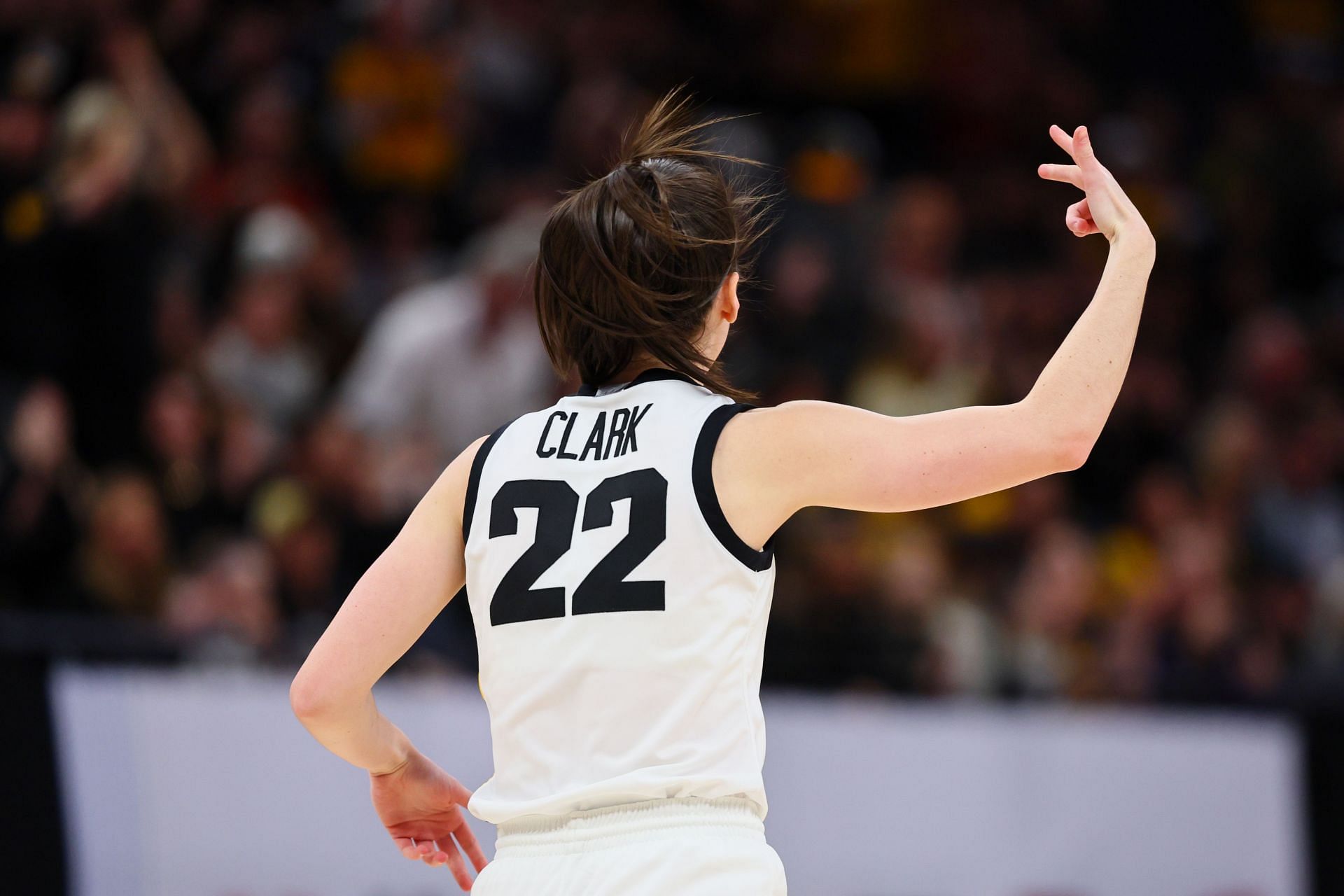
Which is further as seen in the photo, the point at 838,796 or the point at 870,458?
the point at 838,796

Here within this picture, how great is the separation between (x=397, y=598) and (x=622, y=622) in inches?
14.6

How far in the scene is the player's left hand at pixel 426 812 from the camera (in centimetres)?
276

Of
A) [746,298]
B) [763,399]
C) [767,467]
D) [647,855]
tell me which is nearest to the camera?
[647,855]

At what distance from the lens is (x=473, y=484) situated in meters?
2.58

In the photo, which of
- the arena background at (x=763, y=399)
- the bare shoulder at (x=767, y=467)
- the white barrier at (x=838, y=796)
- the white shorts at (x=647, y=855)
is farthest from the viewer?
the arena background at (x=763, y=399)

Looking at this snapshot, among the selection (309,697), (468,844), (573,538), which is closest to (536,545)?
(573,538)

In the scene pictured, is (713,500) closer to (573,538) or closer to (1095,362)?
→ (573,538)

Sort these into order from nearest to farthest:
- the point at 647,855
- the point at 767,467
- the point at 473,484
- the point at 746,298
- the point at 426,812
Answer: the point at 647,855 < the point at 767,467 < the point at 473,484 < the point at 426,812 < the point at 746,298

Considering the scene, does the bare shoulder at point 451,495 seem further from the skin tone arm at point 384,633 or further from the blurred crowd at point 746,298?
the blurred crowd at point 746,298

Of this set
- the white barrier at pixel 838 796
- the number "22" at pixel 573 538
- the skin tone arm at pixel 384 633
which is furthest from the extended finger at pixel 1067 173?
the white barrier at pixel 838 796

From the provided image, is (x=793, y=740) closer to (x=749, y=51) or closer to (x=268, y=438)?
(x=268, y=438)

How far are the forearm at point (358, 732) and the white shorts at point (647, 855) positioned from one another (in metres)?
0.33

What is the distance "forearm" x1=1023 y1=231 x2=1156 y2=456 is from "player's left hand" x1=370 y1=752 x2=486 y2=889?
1119 mm

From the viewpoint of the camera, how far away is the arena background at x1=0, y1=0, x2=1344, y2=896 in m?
5.84
